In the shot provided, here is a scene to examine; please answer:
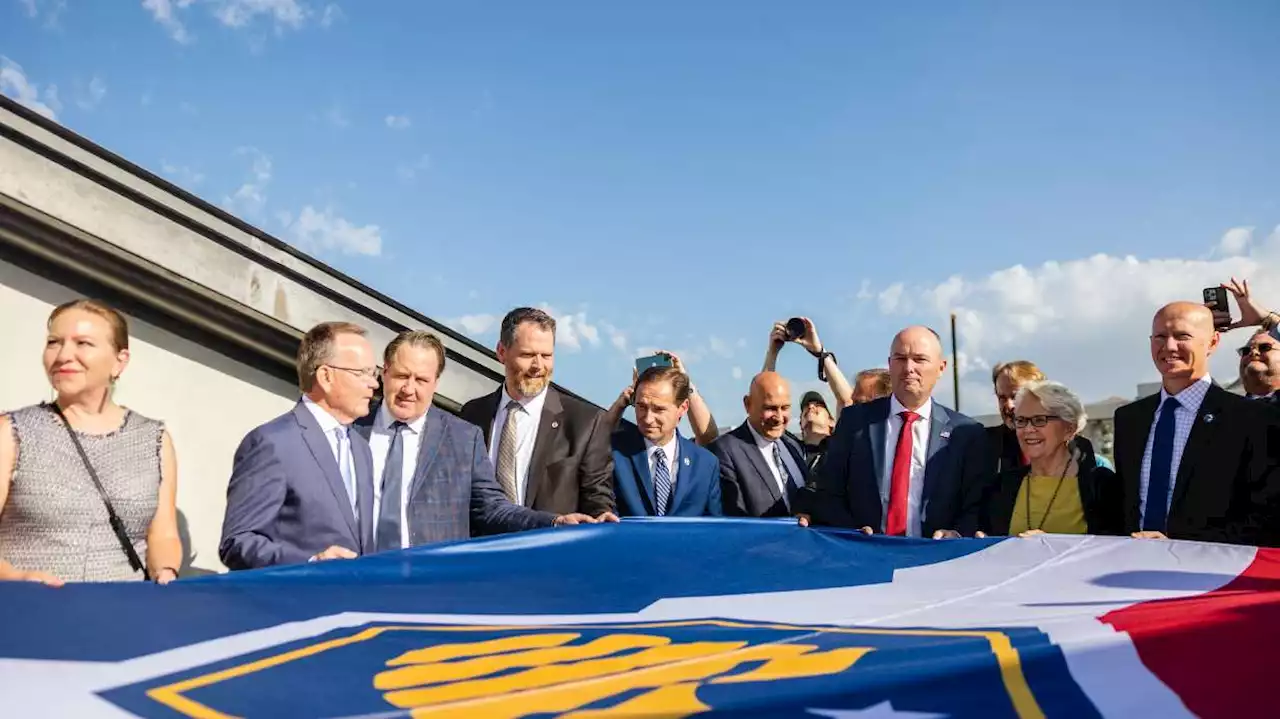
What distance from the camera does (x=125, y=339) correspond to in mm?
3523

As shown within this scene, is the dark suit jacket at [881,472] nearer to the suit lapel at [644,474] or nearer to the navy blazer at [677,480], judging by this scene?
the navy blazer at [677,480]

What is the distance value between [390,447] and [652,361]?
6.38 ft

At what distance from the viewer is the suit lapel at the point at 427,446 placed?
14.1ft

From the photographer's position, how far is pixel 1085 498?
4.54 m

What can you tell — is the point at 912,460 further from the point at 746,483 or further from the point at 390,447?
the point at 390,447

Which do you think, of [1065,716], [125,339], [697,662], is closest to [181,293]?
[125,339]

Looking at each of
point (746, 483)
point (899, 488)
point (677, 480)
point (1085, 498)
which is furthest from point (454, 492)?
point (1085, 498)

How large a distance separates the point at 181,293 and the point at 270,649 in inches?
169

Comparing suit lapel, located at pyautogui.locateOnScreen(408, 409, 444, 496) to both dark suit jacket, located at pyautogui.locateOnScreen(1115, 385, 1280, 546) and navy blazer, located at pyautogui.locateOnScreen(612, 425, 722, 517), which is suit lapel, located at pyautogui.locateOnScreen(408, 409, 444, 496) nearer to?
navy blazer, located at pyautogui.locateOnScreen(612, 425, 722, 517)

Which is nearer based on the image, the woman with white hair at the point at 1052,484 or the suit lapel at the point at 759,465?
the woman with white hair at the point at 1052,484

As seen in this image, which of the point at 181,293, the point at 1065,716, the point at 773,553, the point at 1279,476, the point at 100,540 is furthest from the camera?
the point at 181,293

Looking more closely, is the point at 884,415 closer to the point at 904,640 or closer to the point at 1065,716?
the point at 904,640

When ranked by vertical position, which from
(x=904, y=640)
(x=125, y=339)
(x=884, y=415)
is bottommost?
(x=904, y=640)

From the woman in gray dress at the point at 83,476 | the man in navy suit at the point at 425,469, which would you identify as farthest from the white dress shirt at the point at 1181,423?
the woman in gray dress at the point at 83,476
